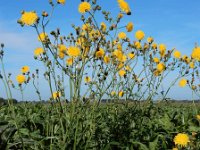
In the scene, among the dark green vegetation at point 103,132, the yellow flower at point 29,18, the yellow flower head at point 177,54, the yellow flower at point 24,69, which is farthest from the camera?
the yellow flower head at point 177,54

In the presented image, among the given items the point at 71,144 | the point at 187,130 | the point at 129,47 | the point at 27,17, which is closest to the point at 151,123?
the point at 187,130

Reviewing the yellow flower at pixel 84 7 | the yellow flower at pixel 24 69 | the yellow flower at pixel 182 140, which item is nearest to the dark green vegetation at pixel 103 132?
the yellow flower at pixel 182 140

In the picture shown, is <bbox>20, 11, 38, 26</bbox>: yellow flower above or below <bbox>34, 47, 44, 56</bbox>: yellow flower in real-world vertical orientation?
above

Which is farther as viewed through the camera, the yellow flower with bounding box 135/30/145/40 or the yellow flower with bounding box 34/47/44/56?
the yellow flower with bounding box 135/30/145/40

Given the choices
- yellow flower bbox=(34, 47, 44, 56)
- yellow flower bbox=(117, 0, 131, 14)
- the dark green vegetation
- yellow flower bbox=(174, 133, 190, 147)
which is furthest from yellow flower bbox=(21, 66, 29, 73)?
yellow flower bbox=(174, 133, 190, 147)

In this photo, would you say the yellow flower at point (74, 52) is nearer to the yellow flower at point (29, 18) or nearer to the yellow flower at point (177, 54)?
the yellow flower at point (29, 18)

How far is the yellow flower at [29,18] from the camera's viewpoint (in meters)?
2.83

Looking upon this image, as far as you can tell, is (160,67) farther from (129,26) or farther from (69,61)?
(69,61)

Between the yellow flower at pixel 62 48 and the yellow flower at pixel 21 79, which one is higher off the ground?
the yellow flower at pixel 62 48

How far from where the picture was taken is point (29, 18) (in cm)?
285

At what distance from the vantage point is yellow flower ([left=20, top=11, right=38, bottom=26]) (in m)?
2.83

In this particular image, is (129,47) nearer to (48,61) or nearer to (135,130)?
(135,130)

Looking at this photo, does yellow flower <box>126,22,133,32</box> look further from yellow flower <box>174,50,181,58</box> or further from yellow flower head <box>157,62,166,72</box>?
yellow flower <box>174,50,181,58</box>

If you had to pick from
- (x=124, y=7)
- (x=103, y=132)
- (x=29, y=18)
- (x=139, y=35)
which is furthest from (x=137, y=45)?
(x=29, y=18)
